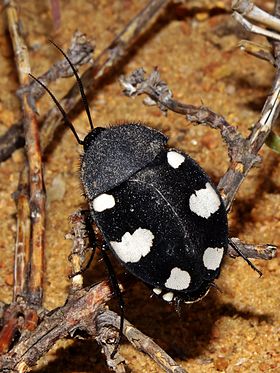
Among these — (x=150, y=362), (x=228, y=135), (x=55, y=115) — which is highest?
(x=228, y=135)

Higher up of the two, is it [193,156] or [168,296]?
[168,296]

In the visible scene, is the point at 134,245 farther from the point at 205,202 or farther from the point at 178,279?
the point at 205,202

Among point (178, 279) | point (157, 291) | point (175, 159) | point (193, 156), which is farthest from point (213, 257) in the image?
point (193, 156)

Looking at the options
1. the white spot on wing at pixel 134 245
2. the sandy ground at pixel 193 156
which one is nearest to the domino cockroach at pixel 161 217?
the white spot on wing at pixel 134 245

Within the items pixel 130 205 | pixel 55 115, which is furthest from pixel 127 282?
pixel 55 115

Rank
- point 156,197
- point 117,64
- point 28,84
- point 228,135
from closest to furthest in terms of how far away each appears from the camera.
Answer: point 156,197
point 228,135
point 28,84
point 117,64

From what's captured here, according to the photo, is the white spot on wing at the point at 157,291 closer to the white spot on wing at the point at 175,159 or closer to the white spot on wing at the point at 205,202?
the white spot on wing at the point at 205,202

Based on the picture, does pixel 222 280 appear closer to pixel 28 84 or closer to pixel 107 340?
pixel 107 340
